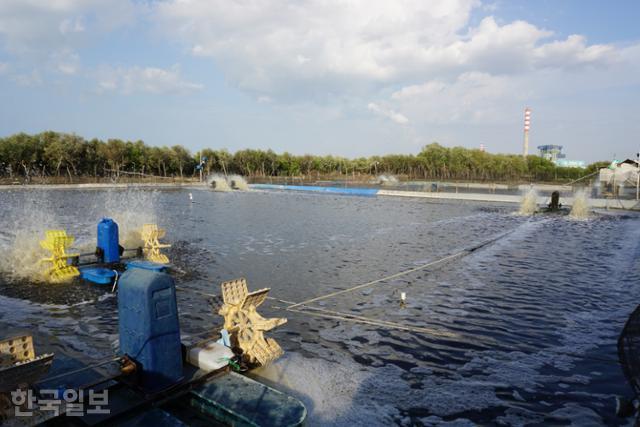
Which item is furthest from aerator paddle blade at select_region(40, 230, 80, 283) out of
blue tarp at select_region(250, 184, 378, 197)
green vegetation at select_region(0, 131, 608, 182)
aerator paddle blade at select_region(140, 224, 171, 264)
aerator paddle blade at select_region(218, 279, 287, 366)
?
green vegetation at select_region(0, 131, 608, 182)

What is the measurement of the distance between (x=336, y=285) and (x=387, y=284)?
136 centimetres

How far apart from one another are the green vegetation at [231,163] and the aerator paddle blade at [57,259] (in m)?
58.1

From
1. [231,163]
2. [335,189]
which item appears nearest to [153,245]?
[335,189]

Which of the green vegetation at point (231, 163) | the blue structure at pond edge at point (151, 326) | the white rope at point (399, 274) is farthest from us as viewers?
the green vegetation at point (231, 163)

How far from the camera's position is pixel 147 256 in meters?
12.7

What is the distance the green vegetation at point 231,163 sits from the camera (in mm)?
64375

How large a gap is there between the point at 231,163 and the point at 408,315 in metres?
82.3

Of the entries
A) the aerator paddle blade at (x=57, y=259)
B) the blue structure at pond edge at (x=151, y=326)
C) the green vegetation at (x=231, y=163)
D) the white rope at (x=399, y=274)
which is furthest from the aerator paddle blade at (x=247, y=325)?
the green vegetation at (x=231, y=163)

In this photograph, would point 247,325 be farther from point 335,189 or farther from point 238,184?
point 238,184

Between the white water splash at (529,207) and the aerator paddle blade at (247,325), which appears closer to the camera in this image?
the aerator paddle blade at (247,325)

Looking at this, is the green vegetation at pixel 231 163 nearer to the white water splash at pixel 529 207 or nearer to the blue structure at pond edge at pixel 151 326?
the white water splash at pixel 529 207

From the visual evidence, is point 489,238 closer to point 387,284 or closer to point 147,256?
point 387,284

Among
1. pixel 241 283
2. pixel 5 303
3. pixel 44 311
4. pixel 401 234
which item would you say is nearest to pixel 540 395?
pixel 241 283

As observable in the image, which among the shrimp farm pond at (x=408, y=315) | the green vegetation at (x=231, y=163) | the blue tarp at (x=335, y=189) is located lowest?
the shrimp farm pond at (x=408, y=315)
